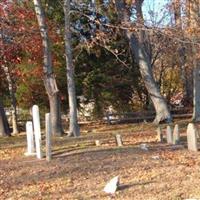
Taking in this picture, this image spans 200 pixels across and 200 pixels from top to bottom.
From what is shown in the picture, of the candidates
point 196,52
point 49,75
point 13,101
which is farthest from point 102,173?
point 13,101

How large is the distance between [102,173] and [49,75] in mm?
9926

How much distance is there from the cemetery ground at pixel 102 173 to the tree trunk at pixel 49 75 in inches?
255

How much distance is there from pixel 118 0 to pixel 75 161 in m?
17.3

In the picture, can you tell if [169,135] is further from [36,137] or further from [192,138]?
[36,137]

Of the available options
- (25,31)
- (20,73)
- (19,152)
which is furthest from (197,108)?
(19,152)

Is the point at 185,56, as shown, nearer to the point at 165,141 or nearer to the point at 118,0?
the point at 118,0

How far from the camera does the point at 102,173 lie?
10.7 metres

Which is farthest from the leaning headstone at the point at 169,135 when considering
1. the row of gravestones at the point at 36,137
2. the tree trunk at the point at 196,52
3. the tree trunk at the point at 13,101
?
the tree trunk at the point at 13,101

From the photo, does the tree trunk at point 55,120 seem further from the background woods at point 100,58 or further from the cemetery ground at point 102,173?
the cemetery ground at point 102,173

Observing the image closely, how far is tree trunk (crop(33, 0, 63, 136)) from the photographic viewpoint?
19.7 meters

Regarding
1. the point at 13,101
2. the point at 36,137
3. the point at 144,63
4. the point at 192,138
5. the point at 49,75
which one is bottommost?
the point at 192,138

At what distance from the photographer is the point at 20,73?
29.8 meters

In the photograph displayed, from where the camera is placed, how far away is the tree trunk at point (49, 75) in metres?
19.7

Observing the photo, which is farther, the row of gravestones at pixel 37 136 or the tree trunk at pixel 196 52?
the tree trunk at pixel 196 52
